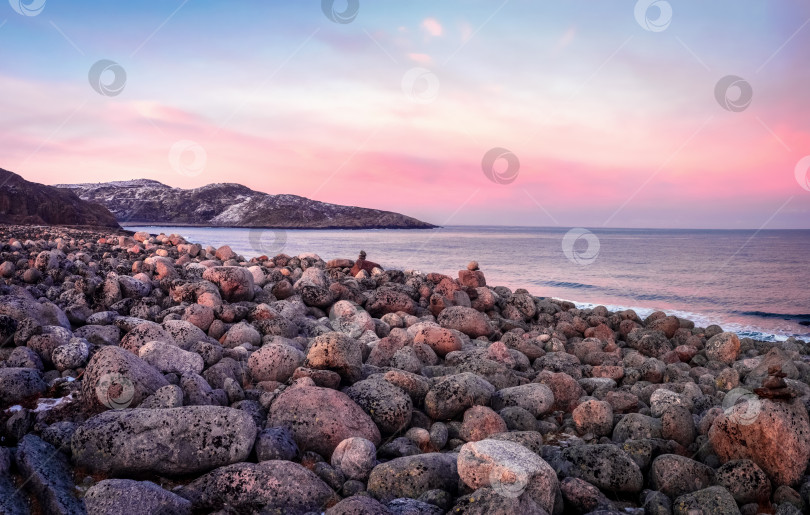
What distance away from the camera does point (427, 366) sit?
858cm

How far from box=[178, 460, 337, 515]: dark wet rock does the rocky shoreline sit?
13mm

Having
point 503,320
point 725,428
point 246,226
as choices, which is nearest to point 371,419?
point 725,428

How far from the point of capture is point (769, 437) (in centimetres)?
534

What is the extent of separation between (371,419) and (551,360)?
4829mm

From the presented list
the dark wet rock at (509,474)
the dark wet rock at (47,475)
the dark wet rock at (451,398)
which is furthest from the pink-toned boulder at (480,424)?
the dark wet rock at (47,475)

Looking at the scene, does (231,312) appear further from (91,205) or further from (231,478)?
(91,205)

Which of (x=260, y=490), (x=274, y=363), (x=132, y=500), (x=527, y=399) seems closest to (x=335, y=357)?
(x=274, y=363)

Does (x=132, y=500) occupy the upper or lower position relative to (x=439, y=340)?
lower

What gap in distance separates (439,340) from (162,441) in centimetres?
549

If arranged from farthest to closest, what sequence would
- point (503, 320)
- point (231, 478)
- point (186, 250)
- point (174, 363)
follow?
point (186, 250)
point (503, 320)
point (174, 363)
point (231, 478)

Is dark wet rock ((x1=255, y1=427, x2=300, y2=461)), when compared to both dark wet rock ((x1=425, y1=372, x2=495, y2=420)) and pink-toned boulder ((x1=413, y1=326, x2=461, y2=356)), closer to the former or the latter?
dark wet rock ((x1=425, y1=372, x2=495, y2=420))

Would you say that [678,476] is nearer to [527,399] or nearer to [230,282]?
[527,399]

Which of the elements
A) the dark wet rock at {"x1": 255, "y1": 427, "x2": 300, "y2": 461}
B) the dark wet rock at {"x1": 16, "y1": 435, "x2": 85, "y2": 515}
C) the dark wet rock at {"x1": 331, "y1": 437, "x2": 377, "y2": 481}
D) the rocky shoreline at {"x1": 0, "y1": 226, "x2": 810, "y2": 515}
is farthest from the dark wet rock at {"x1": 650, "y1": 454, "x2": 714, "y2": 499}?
the dark wet rock at {"x1": 16, "y1": 435, "x2": 85, "y2": 515}

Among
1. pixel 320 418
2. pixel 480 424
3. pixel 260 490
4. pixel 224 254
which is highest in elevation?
pixel 224 254
